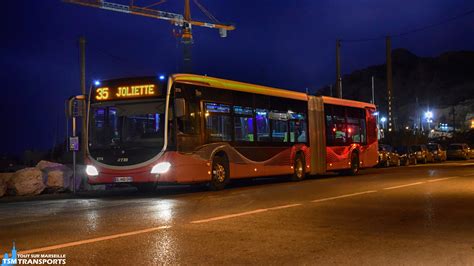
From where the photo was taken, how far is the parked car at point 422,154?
44.9 m

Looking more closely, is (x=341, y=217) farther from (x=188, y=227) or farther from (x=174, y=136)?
(x=174, y=136)

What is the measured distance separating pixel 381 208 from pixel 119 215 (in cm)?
575

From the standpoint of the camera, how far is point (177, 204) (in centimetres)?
1334

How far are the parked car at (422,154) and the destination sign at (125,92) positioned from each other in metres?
33.0

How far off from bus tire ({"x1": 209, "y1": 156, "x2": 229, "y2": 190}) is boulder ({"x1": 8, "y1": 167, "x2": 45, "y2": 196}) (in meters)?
6.10

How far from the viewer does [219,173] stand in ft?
58.8

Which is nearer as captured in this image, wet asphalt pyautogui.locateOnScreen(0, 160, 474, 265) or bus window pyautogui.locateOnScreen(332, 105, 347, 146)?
wet asphalt pyautogui.locateOnScreen(0, 160, 474, 265)

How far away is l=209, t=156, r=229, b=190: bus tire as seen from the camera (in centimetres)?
1764

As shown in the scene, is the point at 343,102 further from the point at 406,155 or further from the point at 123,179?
the point at 406,155

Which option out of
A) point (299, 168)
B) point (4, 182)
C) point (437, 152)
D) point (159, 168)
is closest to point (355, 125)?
point (299, 168)

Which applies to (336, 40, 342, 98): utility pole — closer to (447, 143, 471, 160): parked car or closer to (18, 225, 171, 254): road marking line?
(447, 143, 471, 160): parked car

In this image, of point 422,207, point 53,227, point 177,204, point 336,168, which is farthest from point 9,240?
point 336,168

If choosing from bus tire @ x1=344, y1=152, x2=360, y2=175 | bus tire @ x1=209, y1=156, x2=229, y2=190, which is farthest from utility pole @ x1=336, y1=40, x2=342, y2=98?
bus tire @ x1=209, y1=156, x2=229, y2=190

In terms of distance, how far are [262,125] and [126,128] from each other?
19.2 feet
